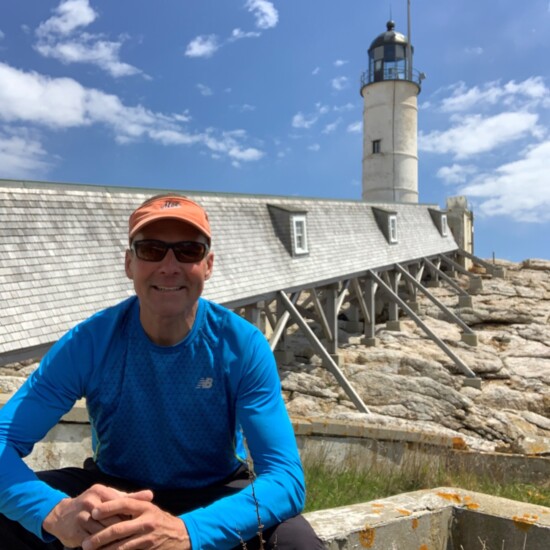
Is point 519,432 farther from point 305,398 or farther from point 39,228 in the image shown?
point 39,228

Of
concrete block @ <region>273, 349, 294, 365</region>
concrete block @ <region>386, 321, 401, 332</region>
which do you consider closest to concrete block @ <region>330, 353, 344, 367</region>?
concrete block @ <region>273, 349, 294, 365</region>

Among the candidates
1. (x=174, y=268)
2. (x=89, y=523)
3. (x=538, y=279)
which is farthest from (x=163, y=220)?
(x=538, y=279)

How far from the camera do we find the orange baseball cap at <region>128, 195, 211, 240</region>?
2135mm

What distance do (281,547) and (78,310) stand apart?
671 cm

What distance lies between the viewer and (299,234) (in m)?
13.4

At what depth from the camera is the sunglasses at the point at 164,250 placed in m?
2.18

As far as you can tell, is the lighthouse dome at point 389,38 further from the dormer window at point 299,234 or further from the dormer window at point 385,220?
the dormer window at point 299,234

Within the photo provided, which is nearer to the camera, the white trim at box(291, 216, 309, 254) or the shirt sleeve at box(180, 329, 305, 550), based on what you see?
the shirt sleeve at box(180, 329, 305, 550)

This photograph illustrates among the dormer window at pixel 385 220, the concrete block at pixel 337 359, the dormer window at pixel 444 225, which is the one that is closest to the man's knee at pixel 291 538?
the concrete block at pixel 337 359

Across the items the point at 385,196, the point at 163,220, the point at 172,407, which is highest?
the point at 385,196

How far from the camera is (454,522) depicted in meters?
2.54

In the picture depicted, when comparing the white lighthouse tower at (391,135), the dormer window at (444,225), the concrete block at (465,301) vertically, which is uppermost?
the white lighthouse tower at (391,135)

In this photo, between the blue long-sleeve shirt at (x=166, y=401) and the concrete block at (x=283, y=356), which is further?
the concrete block at (x=283, y=356)

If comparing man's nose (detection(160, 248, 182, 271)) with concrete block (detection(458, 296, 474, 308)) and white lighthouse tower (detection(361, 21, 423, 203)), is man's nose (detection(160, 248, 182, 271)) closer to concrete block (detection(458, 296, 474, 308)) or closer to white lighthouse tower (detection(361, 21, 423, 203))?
concrete block (detection(458, 296, 474, 308))
